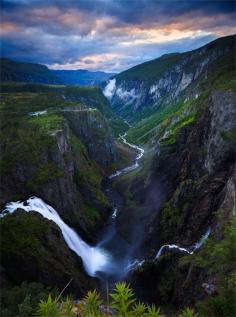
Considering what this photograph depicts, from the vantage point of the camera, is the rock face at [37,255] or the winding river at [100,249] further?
the winding river at [100,249]

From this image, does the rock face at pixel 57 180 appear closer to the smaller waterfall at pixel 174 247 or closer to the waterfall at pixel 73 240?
the waterfall at pixel 73 240

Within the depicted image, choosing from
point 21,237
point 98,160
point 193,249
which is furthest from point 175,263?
point 98,160

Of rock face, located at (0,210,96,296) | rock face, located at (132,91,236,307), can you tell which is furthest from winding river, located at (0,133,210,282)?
rock face, located at (132,91,236,307)

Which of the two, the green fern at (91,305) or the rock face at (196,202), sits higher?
the green fern at (91,305)

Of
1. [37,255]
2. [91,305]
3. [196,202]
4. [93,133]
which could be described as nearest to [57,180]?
[37,255]

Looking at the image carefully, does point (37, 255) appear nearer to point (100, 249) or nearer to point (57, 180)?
point (100, 249)

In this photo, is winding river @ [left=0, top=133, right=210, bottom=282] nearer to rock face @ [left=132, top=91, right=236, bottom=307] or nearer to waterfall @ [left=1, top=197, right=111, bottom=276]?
waterfall @ [left=1, top=197, right=111, bottom=276]

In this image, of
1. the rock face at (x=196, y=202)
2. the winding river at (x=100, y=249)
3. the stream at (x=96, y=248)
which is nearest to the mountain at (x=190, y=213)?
the rock face at (x=196, y=202)
